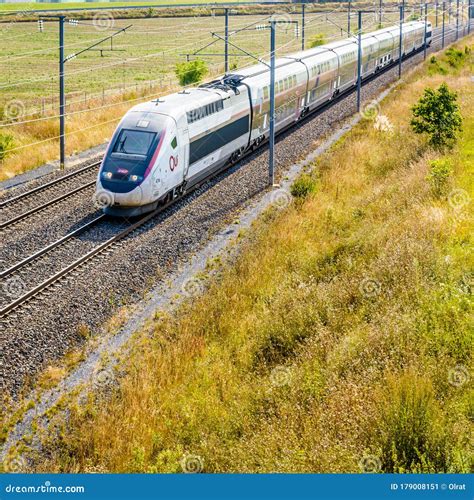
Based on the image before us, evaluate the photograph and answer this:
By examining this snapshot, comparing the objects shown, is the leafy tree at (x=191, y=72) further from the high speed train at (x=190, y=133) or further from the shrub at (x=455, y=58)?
the shrub at (x=455, y=58)

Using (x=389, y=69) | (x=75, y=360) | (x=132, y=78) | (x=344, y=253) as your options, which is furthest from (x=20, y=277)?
(x=132, y=78)

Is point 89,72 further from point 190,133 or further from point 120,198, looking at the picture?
point 120,198

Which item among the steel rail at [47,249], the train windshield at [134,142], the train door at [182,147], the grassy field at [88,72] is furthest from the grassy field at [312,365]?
the grassy field at [88,72]

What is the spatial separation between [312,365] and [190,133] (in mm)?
12457

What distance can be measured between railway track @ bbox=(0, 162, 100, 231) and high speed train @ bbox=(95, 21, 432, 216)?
2.70 m

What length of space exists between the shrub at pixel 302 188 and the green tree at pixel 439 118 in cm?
722

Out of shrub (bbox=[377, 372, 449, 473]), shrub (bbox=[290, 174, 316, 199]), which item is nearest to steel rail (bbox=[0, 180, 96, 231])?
shrub (bbox=[290, 174, 316, 199])

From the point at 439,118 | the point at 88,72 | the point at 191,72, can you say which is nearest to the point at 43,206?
the point at 439,118

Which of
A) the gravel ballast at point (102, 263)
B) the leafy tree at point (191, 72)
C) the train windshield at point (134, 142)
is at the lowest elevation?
the gravel ballast at point (102, 263)

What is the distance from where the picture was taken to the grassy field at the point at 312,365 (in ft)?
30.8

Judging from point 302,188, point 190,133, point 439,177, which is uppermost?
point 190,133

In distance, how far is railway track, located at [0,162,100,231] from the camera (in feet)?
70.7

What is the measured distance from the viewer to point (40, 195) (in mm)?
24141

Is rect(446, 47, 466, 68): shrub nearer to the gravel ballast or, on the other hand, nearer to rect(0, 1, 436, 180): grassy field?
rect(0, 1, 436, 180): grassy field
